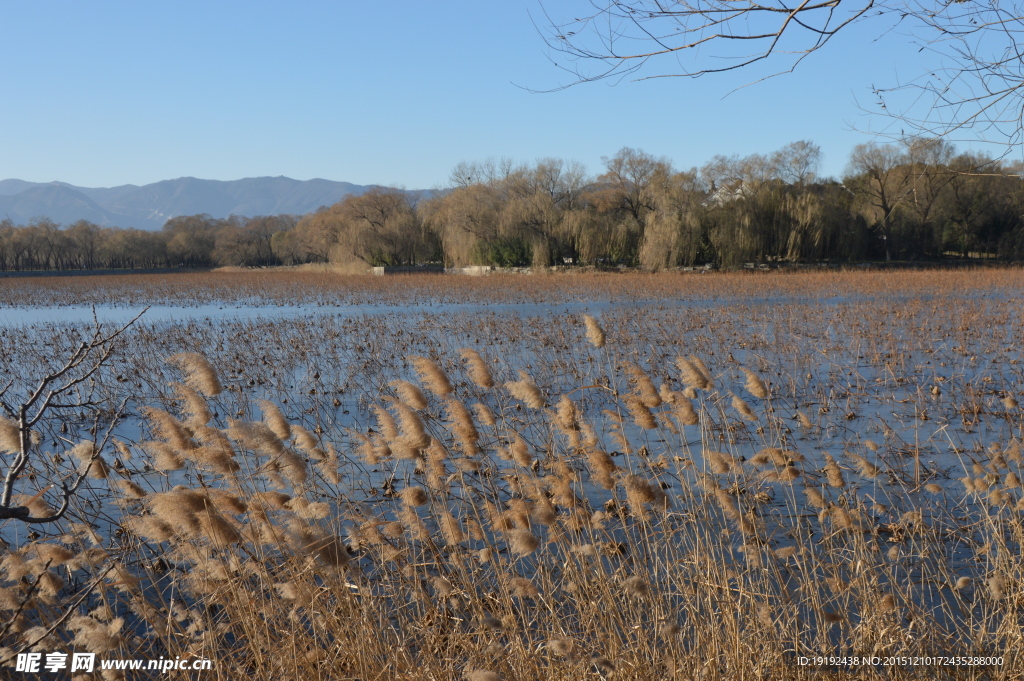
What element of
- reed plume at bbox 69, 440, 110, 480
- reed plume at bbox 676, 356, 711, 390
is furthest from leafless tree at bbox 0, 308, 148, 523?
reed plume at bbox 676, 356, 711, 390

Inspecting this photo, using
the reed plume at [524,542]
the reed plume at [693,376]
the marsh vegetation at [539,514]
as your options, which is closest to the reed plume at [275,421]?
the marsh vegetation at [539,514]

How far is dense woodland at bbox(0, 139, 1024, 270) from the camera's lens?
39812mm

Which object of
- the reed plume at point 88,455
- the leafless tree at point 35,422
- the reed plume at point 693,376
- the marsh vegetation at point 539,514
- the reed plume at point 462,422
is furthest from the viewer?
the reed plume at point 693,376

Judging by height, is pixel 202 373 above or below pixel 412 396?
above

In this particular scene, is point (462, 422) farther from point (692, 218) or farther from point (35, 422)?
point (692, 218)

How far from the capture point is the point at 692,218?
3791cm

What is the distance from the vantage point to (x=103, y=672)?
2.78 metres

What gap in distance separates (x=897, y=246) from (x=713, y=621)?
49.6 meters

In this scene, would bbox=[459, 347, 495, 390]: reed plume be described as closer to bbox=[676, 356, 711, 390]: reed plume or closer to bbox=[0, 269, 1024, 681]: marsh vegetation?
bbox=[0, 269, 1024, 681]: marsh vegetation

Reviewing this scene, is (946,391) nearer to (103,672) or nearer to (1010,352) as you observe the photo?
(1010,352)

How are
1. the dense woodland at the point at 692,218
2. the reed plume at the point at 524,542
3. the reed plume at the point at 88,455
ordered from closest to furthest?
the reed plume at the point at 524,542 < the reed plume at the point at 88,455 < the dense woodland at the point at 692,218

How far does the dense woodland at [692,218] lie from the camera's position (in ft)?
131

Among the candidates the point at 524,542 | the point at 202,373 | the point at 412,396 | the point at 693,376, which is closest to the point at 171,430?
the point at 202,373

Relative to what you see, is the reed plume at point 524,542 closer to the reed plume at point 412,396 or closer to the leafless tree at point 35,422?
the reed plume at point 412,396
